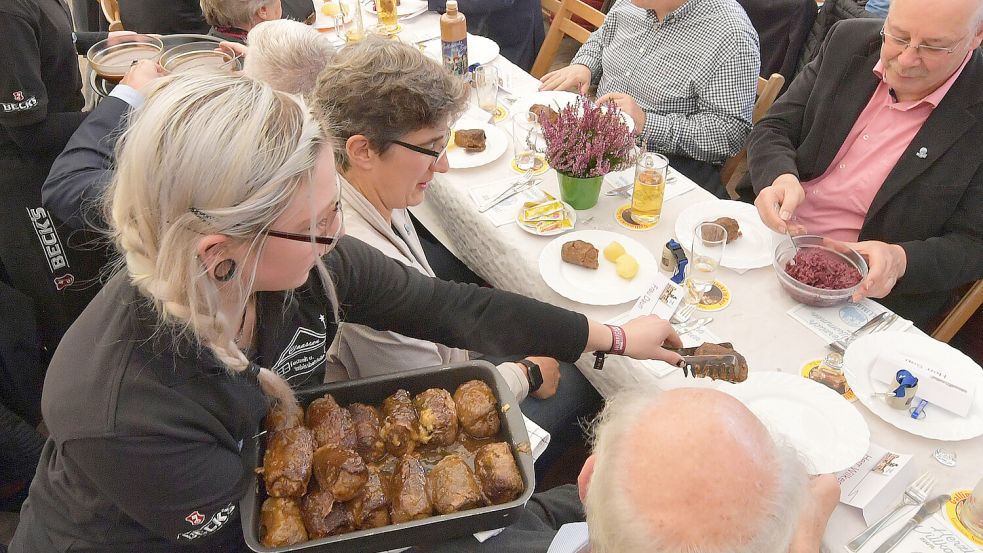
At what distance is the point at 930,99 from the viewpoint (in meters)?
1.99

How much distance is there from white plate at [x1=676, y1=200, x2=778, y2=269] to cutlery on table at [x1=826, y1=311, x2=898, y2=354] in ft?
1.07

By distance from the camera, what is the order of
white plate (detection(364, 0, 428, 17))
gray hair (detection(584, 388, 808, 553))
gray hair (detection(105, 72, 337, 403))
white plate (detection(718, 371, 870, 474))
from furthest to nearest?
white plate (detection(364, 0, 428, 17)) < white plate (detection(718, 371, 870, 474)) < gray hair (detection(105, 72, 337, 403)) < gray hair (detection(584, 388, 808, 553))

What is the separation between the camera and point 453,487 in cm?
124

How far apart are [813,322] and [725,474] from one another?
1.03m

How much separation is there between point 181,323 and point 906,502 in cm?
147

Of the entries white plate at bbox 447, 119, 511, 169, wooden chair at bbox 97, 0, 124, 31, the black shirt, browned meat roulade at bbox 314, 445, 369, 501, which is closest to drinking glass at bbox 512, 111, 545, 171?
white plate at bbox 447, 119, 511, 169

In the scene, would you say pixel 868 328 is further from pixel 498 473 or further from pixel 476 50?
pixel 476 50

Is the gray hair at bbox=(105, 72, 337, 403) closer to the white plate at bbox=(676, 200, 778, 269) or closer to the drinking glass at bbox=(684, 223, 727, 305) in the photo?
the drinking glass at bbox=(684, 223, 727, 305)

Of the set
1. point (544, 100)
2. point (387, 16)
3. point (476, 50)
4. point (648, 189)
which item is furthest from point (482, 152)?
point (387, 16)

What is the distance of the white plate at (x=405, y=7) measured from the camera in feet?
12.1

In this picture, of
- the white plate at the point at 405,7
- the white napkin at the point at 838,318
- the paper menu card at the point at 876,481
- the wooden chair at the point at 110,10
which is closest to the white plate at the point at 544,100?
the white plate at the point at 405,7

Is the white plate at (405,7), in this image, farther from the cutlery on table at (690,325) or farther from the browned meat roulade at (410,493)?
the browned meat roulade at (410,493)

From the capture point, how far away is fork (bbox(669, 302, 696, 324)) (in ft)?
5.65

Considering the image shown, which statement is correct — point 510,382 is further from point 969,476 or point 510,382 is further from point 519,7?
point 519,7
